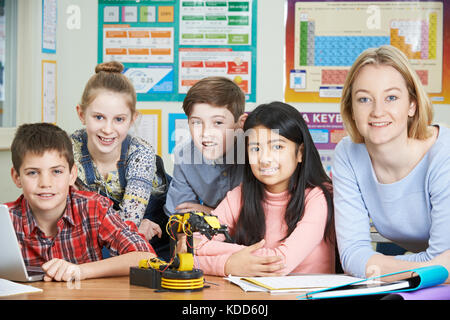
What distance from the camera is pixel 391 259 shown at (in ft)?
4.68

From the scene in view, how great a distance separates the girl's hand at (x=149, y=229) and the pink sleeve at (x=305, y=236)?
2.20ft

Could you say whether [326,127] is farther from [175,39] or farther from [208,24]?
[175,39]

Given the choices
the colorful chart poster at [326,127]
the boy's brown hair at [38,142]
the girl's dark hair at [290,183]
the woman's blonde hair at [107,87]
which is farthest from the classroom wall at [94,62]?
the boy's brown hair at [38,142]

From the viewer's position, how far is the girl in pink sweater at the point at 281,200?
1.64 metres

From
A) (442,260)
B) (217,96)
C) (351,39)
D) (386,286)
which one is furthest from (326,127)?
(386,286)

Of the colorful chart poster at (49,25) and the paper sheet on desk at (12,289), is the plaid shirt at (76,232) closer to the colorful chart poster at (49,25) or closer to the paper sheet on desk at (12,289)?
the paper sheet on desk at (12,289)

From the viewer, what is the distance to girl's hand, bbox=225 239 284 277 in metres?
1.45

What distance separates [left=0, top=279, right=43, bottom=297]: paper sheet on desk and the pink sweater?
1.54 ft

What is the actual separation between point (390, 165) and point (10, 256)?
107 centimetres

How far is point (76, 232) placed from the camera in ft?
5.45
